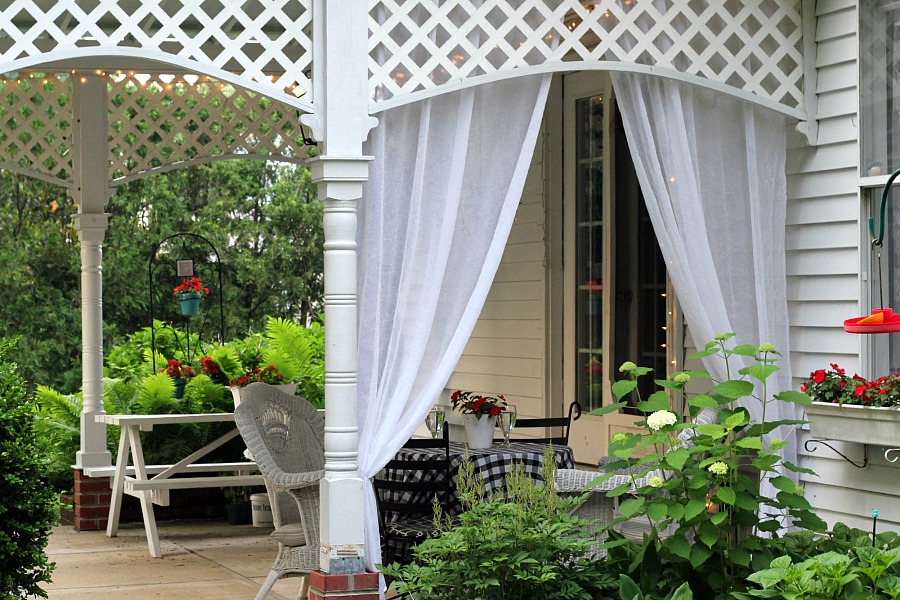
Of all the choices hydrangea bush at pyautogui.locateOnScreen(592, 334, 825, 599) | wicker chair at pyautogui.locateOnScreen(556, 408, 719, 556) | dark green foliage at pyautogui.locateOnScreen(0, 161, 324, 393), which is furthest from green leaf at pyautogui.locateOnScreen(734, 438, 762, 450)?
dark green foliage at pyautogui.locateOnScreen(0, 161, 324, 393)

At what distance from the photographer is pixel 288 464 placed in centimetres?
595

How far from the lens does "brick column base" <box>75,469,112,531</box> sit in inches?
331

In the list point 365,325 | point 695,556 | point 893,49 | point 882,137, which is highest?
point 893,49

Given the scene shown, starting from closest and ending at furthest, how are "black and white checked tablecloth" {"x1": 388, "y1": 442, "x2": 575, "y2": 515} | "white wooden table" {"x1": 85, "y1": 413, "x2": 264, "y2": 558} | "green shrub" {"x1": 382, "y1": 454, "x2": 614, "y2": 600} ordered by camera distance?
"green shrub" {"x1": 382, "y1": 454, "x2": 614, "y2": 600}
"black and white checked tablecloth" {"x1": 388, "y1": 442, "x2": 575, "y2": 515}
"white wooden table" {"x1": 85, "y1": 413, "x2": 264, "y2": 558}

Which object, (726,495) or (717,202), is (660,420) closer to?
(726,495)

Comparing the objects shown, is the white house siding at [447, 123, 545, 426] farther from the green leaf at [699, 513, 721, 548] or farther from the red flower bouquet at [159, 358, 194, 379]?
the green leaf at [699, 513, 721, 548]

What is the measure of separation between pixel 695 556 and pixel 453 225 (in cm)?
173

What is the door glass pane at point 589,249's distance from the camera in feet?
25.7

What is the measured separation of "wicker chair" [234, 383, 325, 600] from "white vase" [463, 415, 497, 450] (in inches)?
29.8

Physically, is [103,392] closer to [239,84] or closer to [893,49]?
[239,84]

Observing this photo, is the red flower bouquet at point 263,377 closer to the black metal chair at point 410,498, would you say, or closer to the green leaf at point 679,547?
the black metal chair at point 410,498

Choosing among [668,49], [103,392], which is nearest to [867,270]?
[668,49]

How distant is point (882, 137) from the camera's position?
5395mm

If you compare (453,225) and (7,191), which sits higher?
(7,191)
